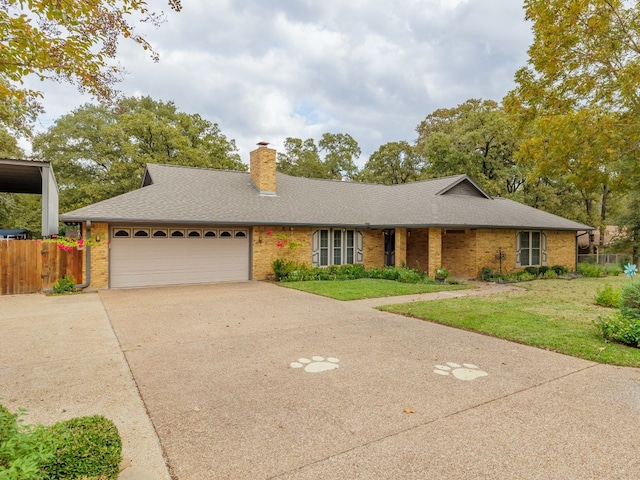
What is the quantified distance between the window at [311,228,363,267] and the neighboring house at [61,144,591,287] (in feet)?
0.14

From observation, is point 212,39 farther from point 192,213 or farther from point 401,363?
point 401,363

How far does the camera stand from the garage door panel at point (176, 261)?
40.3 feet

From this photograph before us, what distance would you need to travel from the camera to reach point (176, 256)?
1319 cm

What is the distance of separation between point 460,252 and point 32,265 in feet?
51.3

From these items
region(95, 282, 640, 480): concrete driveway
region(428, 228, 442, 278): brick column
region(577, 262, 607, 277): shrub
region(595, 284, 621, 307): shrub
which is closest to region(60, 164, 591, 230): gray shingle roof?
region(428, 228, 442, 278): brick column

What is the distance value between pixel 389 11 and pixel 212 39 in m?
5.44

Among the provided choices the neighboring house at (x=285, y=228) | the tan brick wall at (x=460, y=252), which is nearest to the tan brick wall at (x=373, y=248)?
the neighboring house at (x=285, y=228)

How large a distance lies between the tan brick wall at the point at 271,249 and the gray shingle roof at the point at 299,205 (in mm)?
595

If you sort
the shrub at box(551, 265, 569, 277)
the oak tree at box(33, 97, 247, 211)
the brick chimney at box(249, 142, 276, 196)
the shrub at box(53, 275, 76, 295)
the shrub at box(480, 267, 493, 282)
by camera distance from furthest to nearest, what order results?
the oak tree at box(33, 97, 247, 211) → the shrub at box(551, 265, 569, 277) → the brick chimney at box(249, 142, 276, 196) → the shrub at box(480, 267, 493, 282) → the shrub at box(53, 275, 76, 295)

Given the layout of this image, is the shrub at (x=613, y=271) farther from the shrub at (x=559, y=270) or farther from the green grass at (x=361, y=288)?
the green grass at (x=361, y=288)

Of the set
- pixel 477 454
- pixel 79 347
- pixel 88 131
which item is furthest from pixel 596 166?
pixel 88 131

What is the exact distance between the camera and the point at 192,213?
12906 millimetres

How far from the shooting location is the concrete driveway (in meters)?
2.76

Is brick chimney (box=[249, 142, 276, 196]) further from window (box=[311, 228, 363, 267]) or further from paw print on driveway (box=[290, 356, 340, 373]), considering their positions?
paw print on driveway (box=[290, 356, 340, 373])
